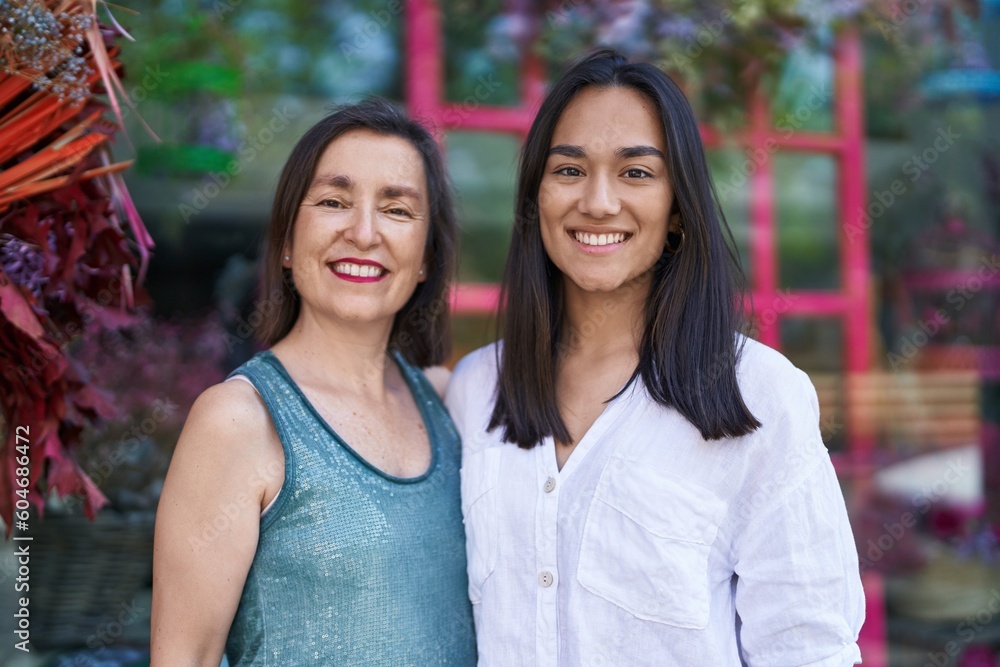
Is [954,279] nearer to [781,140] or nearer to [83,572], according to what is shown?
[781,140]

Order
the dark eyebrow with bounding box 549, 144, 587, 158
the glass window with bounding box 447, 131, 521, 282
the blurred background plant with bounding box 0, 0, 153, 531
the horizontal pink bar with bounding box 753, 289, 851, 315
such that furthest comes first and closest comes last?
the horizontal pink bar with bounding box 753, 289, 851, 315 → the glass window with bounding box 447, 131, 521, 282 → the dark eyebrow with bounding box 549, 144, 587, 158 → the blurred background plant with bounding box 0, 0, 153, 531

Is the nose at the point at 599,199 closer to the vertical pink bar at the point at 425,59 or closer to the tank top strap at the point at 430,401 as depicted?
the tank top strap at the point at 430,401

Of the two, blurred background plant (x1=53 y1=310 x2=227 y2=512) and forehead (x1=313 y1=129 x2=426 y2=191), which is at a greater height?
forehead (x1=313 y1=129 x2=426 y2=191)

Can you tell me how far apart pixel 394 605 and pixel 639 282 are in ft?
2.24

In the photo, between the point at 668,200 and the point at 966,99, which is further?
the point at 966,99

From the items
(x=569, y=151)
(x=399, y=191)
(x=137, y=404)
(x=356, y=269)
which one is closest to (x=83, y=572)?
(x=137, y=404)

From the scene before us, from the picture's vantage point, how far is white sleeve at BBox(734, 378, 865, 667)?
1.44 m

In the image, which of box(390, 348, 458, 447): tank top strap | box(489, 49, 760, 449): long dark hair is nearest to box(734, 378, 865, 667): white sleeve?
box(489, 49, 760, 449): long dark hair

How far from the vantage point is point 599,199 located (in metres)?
1.59

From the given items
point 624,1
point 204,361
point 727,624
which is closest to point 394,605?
point 727,624

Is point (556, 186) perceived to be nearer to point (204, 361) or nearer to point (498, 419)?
point (498, 419)

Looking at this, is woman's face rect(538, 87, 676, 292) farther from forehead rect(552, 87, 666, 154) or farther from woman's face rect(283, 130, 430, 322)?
woman's face rect(283, 130, 430, 322)

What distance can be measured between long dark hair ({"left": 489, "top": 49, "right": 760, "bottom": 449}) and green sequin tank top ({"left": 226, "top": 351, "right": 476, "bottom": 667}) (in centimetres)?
24

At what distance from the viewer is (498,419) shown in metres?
1.74
